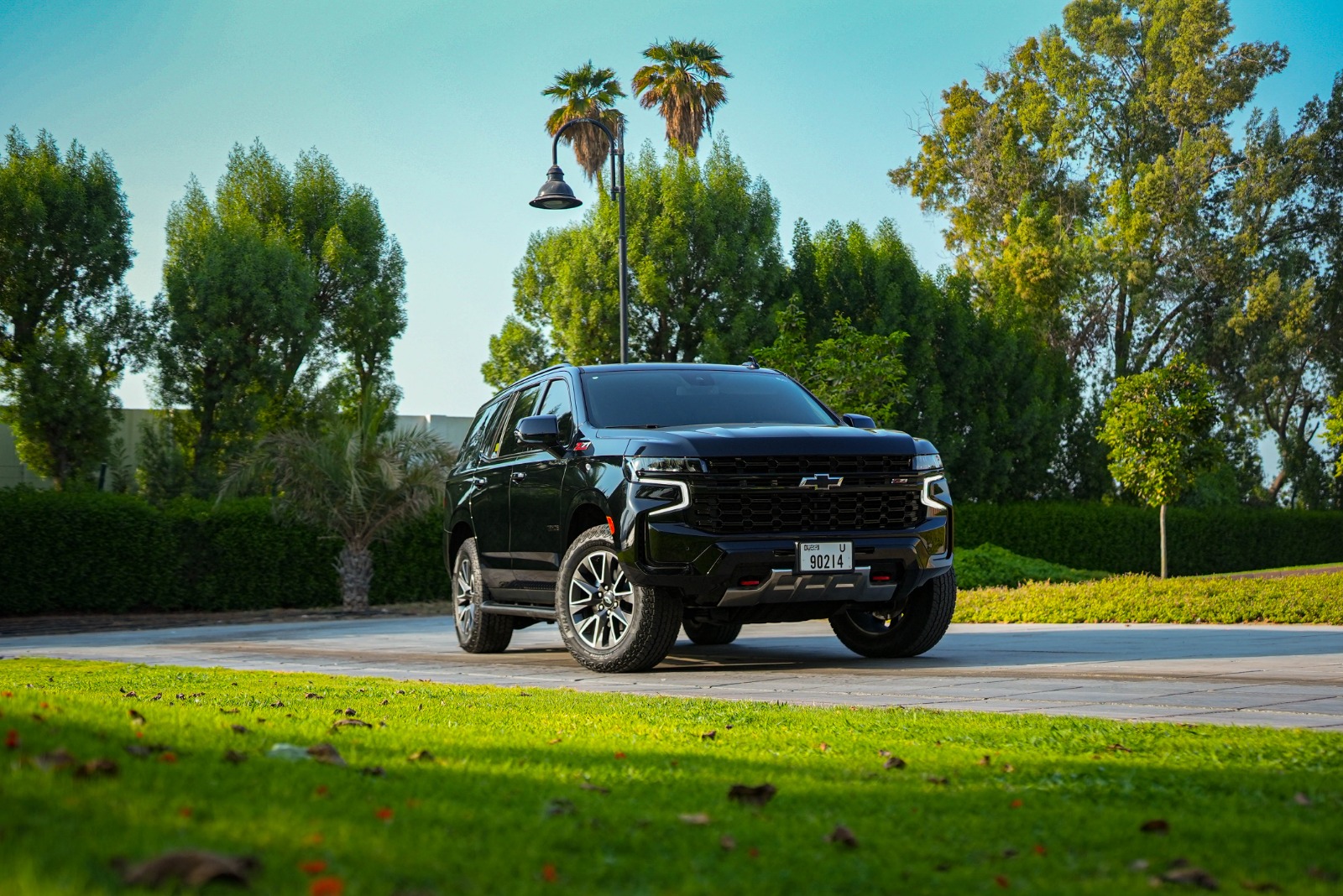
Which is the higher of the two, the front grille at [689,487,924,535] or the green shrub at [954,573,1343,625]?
the front grille at [689,487,924,535]

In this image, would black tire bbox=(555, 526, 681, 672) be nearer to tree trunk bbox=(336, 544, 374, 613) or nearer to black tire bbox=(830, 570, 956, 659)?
black tire bbox=(830, 570, 956, 659)

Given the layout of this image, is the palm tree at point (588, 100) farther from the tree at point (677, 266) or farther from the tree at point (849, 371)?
the tree at point (849, 371)

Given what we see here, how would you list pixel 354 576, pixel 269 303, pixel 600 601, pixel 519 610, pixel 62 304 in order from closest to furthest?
pixel 600 601 < pixel 519 610 < pixel 354 576 < pixel 62 304 < pixel 269 303

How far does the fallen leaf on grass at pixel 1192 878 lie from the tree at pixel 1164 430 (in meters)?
25.0

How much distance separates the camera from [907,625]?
9.98 meters

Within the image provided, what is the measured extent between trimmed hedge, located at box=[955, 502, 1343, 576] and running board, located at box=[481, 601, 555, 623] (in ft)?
78.0

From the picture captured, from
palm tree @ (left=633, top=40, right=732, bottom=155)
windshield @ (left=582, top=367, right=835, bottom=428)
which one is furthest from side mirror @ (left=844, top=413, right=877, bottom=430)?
palm tree @ (left=633, top=40, right=732, bottom=155)

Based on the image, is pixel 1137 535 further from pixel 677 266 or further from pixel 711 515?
pixel 711 515

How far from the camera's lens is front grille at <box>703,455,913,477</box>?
870 centimetres

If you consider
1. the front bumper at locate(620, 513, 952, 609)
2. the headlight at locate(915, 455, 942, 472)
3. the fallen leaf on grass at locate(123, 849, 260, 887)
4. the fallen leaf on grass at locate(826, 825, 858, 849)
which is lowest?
the fallen leaf on grass at locate(826, 825, 858, 849)

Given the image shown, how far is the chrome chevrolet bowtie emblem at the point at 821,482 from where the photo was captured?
8.77 m

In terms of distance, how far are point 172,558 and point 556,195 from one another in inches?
367

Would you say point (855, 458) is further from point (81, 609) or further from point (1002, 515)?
point (1002, 515)

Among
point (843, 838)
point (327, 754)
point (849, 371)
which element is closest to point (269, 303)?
point (849, 371)
